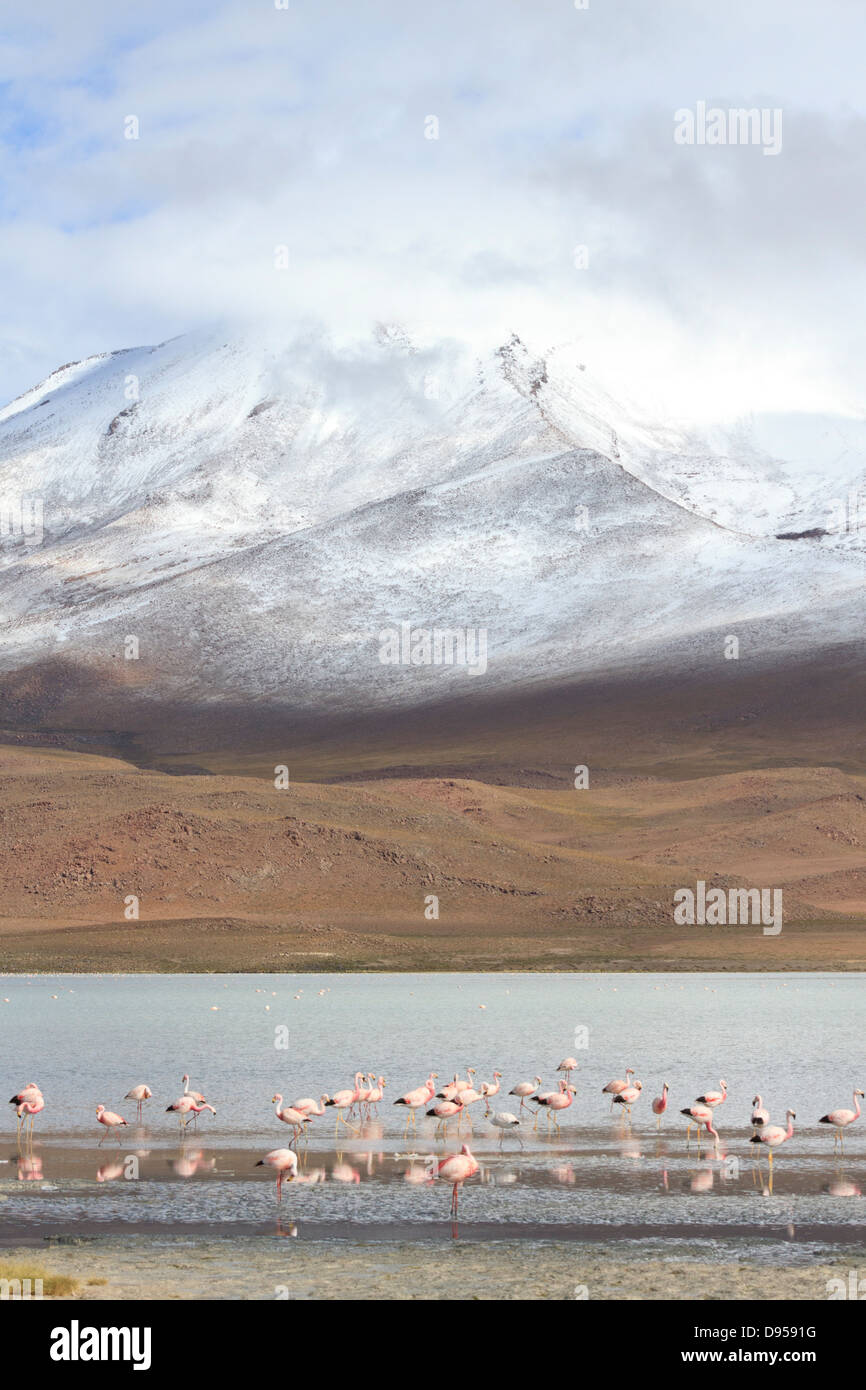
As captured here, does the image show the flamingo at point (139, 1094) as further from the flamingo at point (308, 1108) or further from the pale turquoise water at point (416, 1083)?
the flamingo at point (308, 1108)

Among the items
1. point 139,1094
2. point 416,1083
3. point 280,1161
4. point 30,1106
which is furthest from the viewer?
point 416,1083

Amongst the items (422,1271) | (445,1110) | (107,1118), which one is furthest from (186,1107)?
(422,1271)

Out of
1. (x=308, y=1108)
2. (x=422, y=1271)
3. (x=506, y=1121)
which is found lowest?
(x=422, y=1271)

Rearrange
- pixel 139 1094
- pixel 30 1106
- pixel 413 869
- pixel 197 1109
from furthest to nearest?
pixel 413 869, pixel 139 1094, pixel 197 1109, pixel 30 1106

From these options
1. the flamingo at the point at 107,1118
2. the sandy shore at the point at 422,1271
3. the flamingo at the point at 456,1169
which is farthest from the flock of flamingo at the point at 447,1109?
the sandy shore at the point at 422,1271

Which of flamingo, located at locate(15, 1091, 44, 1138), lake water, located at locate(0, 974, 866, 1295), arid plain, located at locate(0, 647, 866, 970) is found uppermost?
arid plain, located at locate(0, 647, 866, 970)

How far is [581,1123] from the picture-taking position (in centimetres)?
2328

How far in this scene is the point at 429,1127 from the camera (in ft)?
76.3

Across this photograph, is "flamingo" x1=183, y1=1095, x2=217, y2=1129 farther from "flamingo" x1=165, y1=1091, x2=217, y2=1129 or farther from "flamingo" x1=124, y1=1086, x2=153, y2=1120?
"flamingo" x1=124, y1=1086, x2=153, y2=1120

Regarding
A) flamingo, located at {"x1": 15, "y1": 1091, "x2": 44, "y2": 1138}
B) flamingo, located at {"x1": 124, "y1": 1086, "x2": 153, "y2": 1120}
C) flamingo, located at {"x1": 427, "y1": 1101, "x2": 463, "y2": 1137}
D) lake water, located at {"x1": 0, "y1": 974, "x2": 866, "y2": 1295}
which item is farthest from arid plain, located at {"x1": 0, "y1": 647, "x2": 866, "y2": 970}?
flamingo, located at {"x1": 427, "y1": 1101, "x2": 463, "y2": 1137}

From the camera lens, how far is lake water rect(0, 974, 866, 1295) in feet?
52.5

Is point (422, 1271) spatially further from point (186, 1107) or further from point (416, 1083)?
point (416, 1083)
